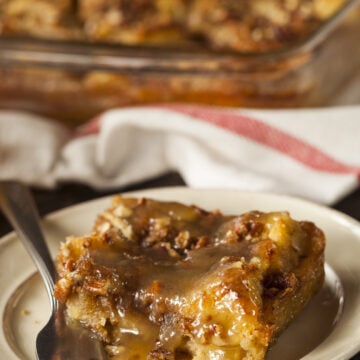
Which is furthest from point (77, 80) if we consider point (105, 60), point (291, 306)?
point (291, 306)

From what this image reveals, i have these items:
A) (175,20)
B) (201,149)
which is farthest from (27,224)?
(175,20)

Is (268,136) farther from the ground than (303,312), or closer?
closer

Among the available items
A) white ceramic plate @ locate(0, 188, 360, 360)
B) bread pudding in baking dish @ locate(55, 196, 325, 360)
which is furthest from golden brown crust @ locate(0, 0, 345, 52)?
bread pudding in baking dish @ locate(55, 196, 325, 360)

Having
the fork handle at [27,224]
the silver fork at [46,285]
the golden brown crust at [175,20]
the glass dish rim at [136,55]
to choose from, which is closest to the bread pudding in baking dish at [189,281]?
the silver fork at [46,285]

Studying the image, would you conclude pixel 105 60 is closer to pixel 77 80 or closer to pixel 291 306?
pixel 77 80

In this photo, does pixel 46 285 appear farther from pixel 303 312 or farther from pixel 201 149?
pixel 201 149

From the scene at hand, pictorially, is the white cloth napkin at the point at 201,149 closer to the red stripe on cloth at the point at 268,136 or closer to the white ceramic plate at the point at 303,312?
the red stripe on cloth at the point at 268,136

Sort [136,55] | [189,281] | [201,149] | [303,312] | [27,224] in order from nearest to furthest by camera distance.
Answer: [189,281], [303,312], [27,224], [201,149], [136,55]
